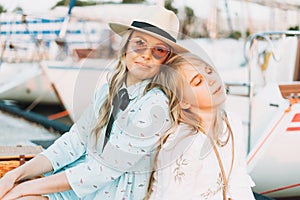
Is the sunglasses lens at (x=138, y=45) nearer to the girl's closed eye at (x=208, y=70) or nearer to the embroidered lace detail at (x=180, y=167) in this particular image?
the girl's closed eye at (x=208, y=70)

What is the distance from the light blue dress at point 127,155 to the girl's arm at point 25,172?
0.38 feet

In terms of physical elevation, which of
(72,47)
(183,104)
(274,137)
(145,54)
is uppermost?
(145,54)

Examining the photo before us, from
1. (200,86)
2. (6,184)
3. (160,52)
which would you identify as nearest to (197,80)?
(200,86)

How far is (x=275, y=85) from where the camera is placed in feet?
12.0

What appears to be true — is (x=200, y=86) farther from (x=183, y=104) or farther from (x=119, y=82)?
(x=119, y=82)

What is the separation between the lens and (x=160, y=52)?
4.96ft

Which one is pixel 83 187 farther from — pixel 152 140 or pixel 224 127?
pixel 224 127

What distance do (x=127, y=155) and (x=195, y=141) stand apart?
0.65ft

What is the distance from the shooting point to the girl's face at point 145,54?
150 centimetres

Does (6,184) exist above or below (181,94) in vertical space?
below

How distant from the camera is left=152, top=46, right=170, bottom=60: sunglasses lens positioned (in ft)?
4.94

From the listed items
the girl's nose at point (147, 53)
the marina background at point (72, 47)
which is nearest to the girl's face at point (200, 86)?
→ the girl's nose at point (147, 53)

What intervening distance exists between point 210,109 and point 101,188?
405 mm

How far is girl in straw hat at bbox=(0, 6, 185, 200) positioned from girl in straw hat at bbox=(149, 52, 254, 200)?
4 centimetres
